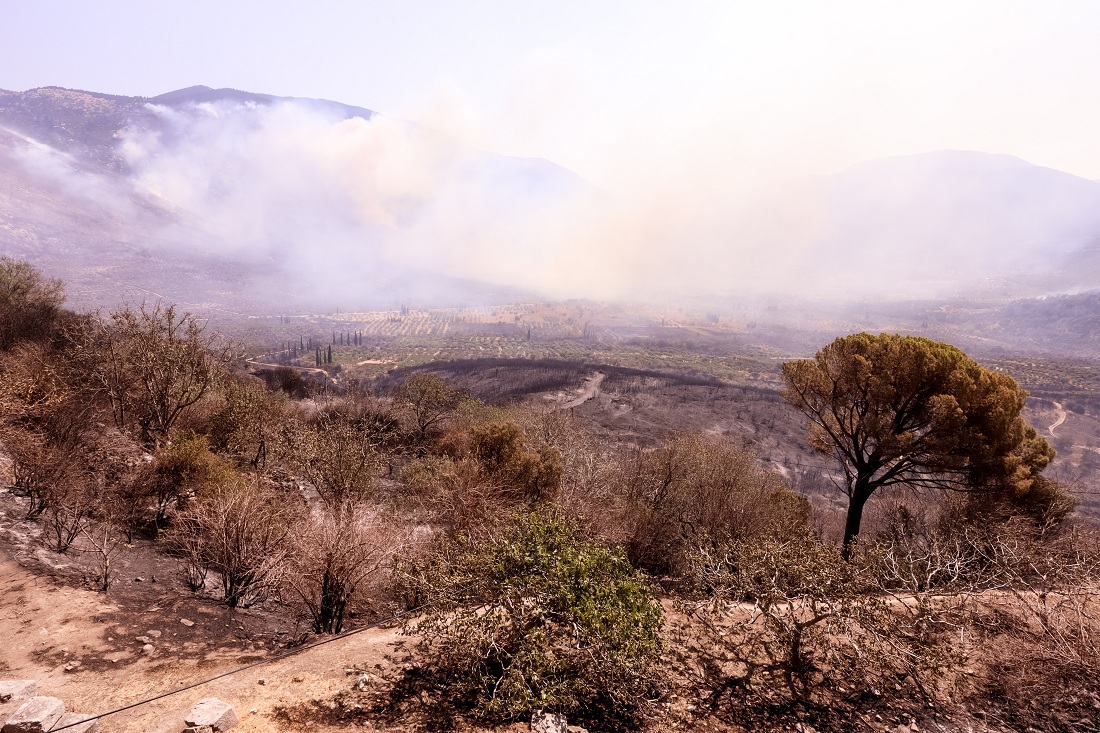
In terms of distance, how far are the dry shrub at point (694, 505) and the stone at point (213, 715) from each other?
12.3 meters

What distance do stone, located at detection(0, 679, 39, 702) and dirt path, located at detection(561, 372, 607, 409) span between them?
6059 centimetres

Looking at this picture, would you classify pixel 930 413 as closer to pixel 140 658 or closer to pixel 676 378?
pixel 140 658

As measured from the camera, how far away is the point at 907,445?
46.8 feet

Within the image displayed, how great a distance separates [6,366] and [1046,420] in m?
103

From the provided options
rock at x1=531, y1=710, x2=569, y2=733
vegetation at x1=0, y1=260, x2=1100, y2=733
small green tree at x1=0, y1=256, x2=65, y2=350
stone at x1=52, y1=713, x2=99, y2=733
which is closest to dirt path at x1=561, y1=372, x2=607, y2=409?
vegetation at x1=0, y1=260, x2=1100, y2=733

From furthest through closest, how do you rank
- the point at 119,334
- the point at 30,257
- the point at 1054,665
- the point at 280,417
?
the point at 30,257
the point at 280,417
the point at 119,334
the point at 1054,665

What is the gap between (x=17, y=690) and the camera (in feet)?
22.1

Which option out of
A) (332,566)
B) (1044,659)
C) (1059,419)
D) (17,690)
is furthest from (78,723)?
(1059,419)

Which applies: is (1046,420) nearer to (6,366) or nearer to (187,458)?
(187,458)

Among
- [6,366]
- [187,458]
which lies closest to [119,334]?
[6,366]

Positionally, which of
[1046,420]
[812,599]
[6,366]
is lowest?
[1046,420]

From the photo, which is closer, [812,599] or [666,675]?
[812,599]

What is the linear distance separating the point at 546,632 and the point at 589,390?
74.4 metres

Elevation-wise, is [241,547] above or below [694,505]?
above
